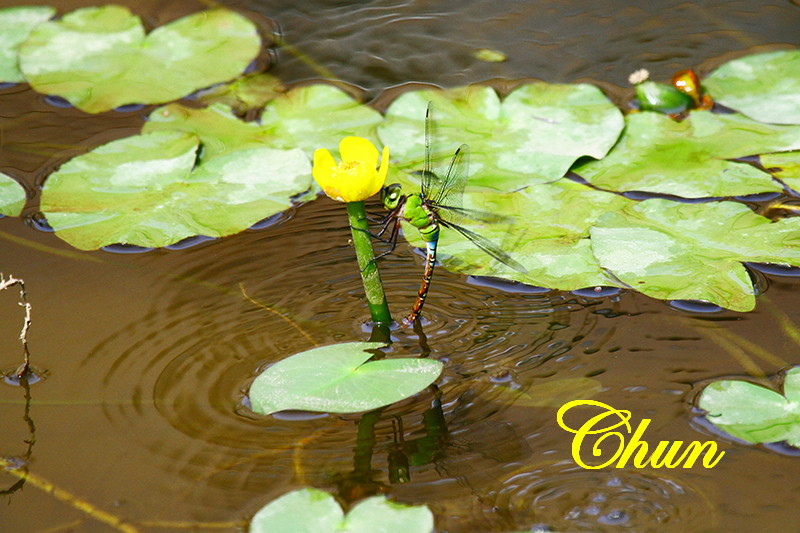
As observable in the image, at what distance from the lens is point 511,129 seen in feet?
9.88

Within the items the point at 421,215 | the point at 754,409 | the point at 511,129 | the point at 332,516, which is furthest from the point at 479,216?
the point at 332,516

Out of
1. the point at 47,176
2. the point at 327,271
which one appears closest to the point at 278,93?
the point at 47,176

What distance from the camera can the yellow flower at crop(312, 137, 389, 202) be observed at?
1.94 meters

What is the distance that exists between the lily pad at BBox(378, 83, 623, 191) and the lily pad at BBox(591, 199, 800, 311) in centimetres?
36

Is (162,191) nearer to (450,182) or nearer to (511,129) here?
(450,182)

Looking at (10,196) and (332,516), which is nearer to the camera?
(332,516)

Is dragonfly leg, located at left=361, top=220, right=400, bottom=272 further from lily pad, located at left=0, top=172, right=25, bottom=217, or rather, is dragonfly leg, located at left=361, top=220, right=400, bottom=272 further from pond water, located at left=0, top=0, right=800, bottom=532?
lily pad, located at left=0, top=172, right=25, bottom=217

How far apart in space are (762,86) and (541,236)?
4.14 ft

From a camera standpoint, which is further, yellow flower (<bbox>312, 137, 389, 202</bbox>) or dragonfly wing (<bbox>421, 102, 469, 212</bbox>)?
dragonfly wing (<bbox>421, 102, 469, 212</bbox>)

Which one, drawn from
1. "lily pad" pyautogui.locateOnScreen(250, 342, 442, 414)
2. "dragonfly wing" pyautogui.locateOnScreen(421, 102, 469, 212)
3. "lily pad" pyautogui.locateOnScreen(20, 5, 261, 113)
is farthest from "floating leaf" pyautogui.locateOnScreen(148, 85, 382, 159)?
"lily pad" pyautogui.locateOnScreen(250, 342, 442, 414)

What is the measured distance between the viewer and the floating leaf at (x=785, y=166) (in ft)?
8.93

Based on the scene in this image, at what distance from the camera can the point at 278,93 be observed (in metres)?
3.46

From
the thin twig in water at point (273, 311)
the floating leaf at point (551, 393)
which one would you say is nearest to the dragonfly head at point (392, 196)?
the thin twig in water at point (273, 311)

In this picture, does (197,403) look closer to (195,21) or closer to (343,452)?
(343,452)
